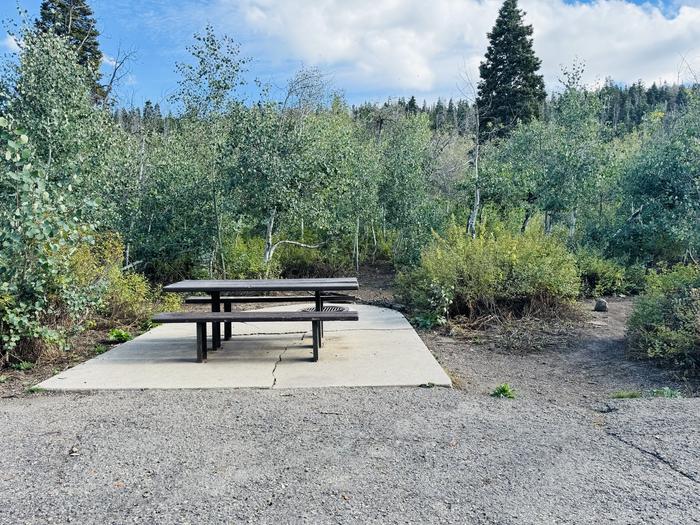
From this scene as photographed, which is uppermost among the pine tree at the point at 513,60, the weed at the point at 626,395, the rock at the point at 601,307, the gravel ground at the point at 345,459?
the pine tree at the point at 513,60

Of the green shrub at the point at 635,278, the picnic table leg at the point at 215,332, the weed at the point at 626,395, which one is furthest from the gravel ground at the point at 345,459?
the green shrub at the point at 635,278

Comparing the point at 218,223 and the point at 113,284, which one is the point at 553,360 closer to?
the point at 113,284

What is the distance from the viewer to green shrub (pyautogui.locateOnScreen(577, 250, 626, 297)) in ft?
29.3

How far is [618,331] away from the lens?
6.45m

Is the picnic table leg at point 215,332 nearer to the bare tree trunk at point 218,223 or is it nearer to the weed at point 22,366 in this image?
the weed at point 22,366

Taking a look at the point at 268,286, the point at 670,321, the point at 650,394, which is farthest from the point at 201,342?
the point at 670,321

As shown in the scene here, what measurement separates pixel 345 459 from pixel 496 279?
180 inches

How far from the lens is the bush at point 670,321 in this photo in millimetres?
4766

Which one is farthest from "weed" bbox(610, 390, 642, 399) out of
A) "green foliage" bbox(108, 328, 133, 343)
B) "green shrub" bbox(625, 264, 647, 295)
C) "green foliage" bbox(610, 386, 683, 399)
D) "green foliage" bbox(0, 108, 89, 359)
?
"green shrub" bbox(625, 264, 647, 295)

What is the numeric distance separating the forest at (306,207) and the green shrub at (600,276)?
39 millimetres

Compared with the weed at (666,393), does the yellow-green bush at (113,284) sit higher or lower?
higher

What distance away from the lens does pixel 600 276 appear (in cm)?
906

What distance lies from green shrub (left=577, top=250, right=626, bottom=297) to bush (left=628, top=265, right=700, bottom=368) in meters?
2.94

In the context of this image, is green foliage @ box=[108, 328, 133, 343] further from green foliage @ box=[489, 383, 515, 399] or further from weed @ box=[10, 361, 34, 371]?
green foliage @ box=[489, 383, 515, 399]
